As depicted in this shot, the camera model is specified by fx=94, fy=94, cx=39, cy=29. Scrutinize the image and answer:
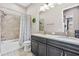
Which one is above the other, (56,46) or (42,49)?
(56,46)

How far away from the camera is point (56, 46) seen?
1864 millimetres

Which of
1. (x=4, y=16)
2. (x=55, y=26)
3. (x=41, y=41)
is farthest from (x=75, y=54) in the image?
(x=4, y=16)

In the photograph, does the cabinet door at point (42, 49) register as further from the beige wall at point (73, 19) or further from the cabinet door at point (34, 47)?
the beige wall at point (73, 19)

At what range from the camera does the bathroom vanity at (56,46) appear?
4.95 feet

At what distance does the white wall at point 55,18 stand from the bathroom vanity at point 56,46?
544 mm

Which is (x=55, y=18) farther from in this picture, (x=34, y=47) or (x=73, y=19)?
(x=34, y=47)

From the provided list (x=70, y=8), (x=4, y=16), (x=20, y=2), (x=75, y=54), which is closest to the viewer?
(x=75, y=54)

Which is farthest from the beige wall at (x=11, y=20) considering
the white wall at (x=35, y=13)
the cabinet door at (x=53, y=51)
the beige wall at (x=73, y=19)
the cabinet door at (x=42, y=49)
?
the beige wall at (x=73, y=19)

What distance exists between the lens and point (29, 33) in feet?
10.1

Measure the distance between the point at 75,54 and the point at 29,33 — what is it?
6.15ft

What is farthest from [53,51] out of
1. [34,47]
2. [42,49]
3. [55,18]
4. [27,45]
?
[27,45]

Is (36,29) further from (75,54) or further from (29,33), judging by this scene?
(75,54)

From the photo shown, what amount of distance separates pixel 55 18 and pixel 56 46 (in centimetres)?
112

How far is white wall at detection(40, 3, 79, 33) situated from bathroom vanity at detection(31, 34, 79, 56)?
0.54 meters
